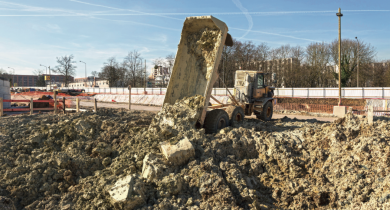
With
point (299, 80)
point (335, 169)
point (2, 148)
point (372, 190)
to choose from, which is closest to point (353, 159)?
point (335, 169)

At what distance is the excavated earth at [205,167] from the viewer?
15.8 ft

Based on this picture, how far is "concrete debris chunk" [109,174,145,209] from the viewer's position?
442 cm

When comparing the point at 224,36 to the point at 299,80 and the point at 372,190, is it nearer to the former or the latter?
the point at 372,190

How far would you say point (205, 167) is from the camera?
5289mm

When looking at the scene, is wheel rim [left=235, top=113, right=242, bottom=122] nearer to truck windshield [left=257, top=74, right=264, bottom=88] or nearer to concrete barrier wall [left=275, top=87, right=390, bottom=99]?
truck windshield [left=257, top=74, right=264, bottom=88]

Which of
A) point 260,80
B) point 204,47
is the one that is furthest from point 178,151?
point 260,80

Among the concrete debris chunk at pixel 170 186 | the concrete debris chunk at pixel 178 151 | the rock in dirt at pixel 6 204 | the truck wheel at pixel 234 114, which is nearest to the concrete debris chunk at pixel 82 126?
the rock in dirt at pixel 6 204

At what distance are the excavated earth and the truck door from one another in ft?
14.0

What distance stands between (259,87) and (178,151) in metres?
7.27

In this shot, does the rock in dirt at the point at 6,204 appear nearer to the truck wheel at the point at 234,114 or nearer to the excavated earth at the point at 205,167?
the excavated earth at the point at 205,167

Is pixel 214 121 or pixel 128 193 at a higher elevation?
pixel 214 121

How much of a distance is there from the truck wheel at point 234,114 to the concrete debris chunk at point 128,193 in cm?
506

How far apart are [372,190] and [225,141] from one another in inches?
126

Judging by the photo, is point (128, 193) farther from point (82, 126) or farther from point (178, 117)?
point (82, 126)
